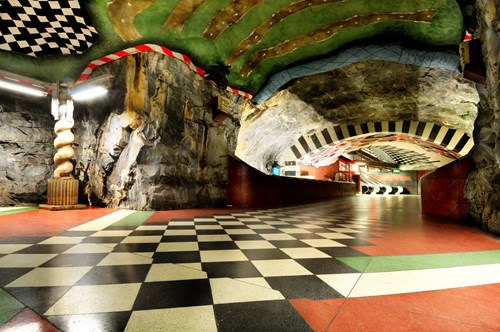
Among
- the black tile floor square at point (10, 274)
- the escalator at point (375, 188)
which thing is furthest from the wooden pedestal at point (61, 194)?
the escalator at point (375, 188)

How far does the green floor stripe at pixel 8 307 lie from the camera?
881 mm

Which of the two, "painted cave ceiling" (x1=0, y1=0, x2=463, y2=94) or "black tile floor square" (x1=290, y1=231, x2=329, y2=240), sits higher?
"painted cave ceiling" (x1=0, y1=0, x2=463, y2=94)

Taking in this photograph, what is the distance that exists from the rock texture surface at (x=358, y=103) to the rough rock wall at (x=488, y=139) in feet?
12.7

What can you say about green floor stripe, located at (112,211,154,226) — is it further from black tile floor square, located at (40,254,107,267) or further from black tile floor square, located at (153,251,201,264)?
black tile floor square, located at (153,251,201,264)

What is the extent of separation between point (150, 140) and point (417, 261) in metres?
4.40

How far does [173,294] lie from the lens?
1.09 metres

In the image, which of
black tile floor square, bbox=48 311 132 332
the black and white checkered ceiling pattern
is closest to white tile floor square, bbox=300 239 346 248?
black tile floor square, bbox=48 311 132 332

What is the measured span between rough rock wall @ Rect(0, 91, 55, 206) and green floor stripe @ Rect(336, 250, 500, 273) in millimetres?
6833

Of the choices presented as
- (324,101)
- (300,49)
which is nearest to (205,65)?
(300,49)

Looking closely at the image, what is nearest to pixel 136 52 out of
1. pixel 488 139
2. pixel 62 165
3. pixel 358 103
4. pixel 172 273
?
pixel 62 165

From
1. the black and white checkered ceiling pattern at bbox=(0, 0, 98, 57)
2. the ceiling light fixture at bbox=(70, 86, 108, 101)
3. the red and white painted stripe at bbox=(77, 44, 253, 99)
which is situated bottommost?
the ceiling light fixture at bbox=(70, 86, 108, 101)

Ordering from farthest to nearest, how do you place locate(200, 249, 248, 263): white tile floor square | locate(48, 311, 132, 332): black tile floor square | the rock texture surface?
the rock texture surface
locate(200, 249, 248, 263): white tile floor square
locate(48, 311, 132, 332): black tile floor square

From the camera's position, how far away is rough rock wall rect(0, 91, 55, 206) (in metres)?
5.43

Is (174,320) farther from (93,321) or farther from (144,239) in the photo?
(144,239)
